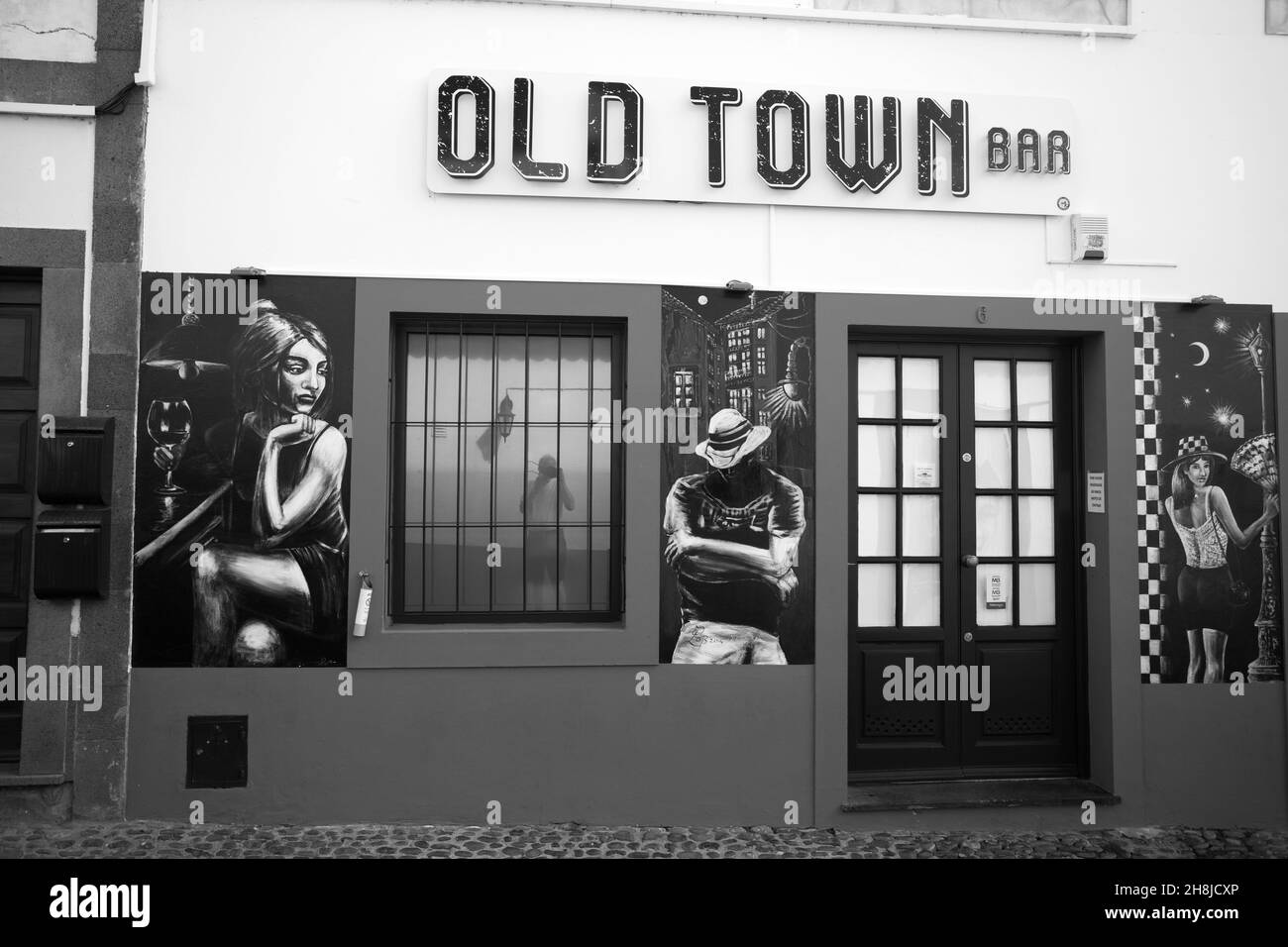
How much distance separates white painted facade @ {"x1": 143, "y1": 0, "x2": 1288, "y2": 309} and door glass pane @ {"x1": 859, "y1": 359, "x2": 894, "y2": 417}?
1.45 ft

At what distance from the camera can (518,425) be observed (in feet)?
16.9

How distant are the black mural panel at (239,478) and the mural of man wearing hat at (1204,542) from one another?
185 inches

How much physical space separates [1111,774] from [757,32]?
4617 millimetres

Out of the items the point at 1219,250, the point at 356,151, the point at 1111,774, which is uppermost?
the point at 356,151

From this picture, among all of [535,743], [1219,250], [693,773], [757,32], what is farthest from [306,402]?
[1219,250]

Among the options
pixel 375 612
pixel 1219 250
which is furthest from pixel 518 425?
pixel 1219 250

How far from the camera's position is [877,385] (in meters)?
5.34

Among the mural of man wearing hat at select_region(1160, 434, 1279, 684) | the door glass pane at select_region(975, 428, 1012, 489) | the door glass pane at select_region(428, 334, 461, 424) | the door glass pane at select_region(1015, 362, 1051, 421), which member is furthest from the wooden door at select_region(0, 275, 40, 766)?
the mural of man wearing hat at select_region(1160, 434, 1279, 684)

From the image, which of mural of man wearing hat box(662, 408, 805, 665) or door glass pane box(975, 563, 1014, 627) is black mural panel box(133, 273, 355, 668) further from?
door glass pane box(975, 563, 1014, 627)

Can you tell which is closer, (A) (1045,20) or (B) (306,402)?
(B) (306,402)

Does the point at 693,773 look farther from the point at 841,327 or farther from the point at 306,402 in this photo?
the point at 306,402

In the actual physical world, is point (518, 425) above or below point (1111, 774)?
above

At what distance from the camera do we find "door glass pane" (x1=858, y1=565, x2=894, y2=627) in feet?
17.4

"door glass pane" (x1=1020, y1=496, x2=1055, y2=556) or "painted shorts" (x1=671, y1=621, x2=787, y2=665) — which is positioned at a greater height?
"door glass pane" (x1=1020, y1=496, x2=1055, y2=556)
